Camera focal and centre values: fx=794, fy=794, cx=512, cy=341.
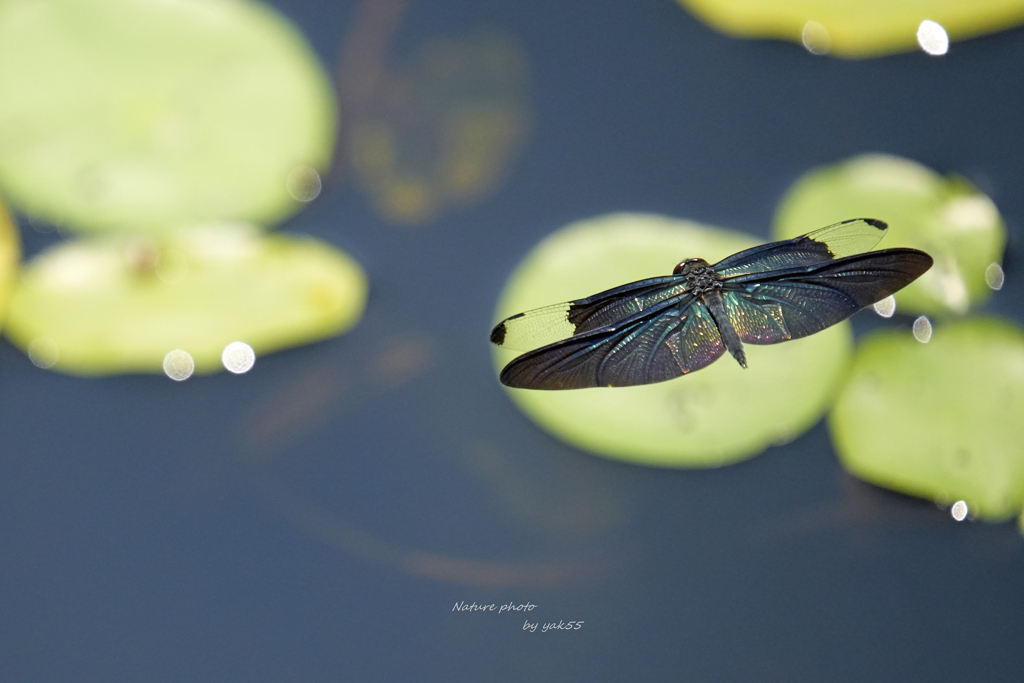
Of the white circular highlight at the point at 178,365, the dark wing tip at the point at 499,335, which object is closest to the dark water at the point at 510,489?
the white circular highlight at the point at 178,365

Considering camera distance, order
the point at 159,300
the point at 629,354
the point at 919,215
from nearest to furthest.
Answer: the point at 629,354
the point at 159,300
the point at 919,215

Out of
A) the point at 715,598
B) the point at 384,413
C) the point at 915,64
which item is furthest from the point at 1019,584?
the point at 384,413

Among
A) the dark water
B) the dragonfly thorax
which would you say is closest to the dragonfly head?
the dragonfly thorax

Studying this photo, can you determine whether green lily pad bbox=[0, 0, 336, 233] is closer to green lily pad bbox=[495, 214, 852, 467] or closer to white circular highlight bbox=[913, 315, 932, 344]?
green lily pad bbox=[495, 214, 852, 467]

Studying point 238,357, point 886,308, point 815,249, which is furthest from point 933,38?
point 238,357

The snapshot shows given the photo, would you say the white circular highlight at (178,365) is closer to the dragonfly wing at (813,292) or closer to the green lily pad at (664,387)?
the green lily pad at (664,387)

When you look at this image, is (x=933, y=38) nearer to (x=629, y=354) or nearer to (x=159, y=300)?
(x=629, y=354)
